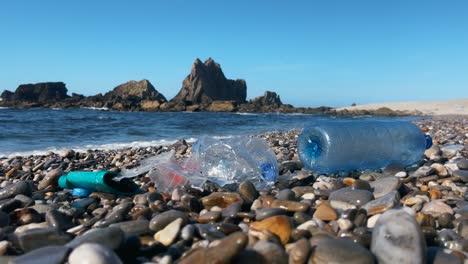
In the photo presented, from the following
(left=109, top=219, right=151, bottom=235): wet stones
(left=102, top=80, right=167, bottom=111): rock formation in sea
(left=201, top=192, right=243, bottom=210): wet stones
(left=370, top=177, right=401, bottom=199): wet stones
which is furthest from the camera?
(left=102, top=80, right=167, bottom=111): rock formation in sea

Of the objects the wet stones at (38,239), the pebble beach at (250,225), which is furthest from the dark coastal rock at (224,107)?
the wet stones at (38,239)

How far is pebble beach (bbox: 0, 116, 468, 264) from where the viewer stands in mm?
1537

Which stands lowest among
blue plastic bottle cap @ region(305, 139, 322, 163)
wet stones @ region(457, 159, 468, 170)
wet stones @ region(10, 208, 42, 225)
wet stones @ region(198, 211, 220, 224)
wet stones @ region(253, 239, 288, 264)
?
wet stones @ region(10, 208, 42, 225)

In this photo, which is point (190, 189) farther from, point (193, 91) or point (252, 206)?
point (193, 91)

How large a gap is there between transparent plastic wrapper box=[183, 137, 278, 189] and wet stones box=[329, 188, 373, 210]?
864 mm

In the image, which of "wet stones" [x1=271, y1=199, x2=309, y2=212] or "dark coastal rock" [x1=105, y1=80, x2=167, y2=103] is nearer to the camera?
"wet stones" [x1=271, y1=199, x2=309, y2=212]

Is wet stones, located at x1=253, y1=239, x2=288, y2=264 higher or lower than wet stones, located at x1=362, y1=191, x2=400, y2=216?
below

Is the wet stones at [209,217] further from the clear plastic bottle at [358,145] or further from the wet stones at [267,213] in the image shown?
the clear plastic bottle at [358,145]

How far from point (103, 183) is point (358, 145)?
2.46m

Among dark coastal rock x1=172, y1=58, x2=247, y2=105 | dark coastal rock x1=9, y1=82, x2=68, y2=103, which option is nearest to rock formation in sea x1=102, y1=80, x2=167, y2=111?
dark coastal rock x1=172, y1=58, x2=247, y2=105

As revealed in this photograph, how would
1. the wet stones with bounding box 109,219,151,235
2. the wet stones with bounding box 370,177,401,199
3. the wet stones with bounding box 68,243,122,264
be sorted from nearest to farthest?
the wet stones with bounding box 68,243,122,264 < the wet stones with bounding box 109,219,151,235 < the wet stones with bounding box 370,177,401,199

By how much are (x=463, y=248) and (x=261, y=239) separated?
89cm

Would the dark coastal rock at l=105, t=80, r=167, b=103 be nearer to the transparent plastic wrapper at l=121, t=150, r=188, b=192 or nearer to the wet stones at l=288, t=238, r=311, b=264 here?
the transparent plastic wrapper at l=121, t=150, r=188, b=192

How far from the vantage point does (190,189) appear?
2.93 m
